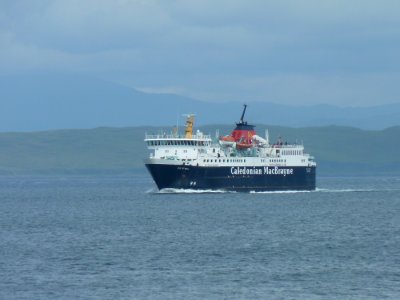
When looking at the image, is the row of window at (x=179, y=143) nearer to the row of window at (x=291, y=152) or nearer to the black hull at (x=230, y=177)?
the black hull at (x=230, y=177)

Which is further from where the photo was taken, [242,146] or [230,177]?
[242,146]

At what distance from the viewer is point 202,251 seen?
220ft

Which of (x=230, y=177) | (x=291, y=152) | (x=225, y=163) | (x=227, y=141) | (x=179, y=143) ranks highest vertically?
(x=227, y=141)

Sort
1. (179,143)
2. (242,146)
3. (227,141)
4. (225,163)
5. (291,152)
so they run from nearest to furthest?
(179,143), (225,163), (242,146), (227,141), (291,152)

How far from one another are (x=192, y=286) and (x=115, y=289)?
3558mm

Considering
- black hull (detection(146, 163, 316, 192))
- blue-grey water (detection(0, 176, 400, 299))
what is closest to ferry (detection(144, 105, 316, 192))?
black hull (detection(146, 163, 316, 192))

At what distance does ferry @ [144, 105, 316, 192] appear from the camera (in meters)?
122

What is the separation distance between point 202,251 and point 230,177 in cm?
5865

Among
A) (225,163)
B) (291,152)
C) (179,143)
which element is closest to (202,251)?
(179,143)

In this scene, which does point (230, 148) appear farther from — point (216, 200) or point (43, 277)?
point (43, 277)

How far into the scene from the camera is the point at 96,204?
389 ft

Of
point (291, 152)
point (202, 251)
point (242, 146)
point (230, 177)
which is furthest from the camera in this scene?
point (291, 152)

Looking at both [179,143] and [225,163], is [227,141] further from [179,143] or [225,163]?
[179,143]

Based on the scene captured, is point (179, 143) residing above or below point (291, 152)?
below
